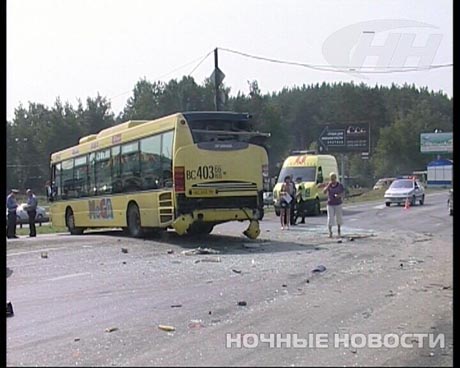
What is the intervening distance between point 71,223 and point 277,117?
321 inches

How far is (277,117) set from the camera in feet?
61.5

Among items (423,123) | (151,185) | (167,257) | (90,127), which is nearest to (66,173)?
(90,127)

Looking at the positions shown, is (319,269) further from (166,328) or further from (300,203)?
(300,203)

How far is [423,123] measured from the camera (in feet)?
39.3

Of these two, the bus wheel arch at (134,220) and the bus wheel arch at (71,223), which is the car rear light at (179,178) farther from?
the bus wheel arch at (71,223)

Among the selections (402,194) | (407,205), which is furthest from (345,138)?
(407,205)

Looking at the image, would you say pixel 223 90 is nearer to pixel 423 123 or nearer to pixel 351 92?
pixel 351 92

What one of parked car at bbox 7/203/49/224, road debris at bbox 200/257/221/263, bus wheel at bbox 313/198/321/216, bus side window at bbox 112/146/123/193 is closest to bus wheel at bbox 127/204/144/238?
bus side window at bbox 112/146/123/193

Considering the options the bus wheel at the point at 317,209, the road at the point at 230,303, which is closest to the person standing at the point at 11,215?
the road at the point at 230,303

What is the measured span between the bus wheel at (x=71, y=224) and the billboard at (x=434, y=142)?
42.0 feet

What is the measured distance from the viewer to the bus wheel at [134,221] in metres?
18.5

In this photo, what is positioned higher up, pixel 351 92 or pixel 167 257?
pixel 351 92

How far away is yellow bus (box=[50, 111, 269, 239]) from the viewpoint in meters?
16.2
